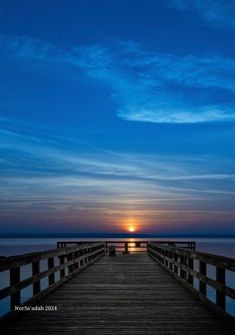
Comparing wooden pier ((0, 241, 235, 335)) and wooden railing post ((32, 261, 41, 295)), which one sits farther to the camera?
wooden railing post ((32, 261, 41, 295))

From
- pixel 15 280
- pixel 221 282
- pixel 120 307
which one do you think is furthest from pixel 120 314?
pixel 15 280

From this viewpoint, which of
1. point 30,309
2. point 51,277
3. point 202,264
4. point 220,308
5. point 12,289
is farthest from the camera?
point 51,277

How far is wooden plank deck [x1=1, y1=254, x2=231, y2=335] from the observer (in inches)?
283

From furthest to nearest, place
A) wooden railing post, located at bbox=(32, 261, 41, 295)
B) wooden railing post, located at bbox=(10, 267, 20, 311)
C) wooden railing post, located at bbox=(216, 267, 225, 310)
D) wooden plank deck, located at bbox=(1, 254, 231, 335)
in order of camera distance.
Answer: wooden railing post, located at bbox=(32, 261, 41, 295), wooden railing post, located at bbox=(216, 267, 225, 310), wooden railing post, located at bbox=(10, 267, 20, 311), wooden plank deck, located at bbox=(1, 254, 231, 335)

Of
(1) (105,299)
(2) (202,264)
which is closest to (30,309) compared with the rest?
(1) (105,299)

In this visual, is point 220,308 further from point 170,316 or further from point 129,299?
point 129,299

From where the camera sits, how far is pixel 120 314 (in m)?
8.52

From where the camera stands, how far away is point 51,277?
11766 mm

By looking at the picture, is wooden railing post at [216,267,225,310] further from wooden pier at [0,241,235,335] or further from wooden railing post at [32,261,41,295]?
wooden railing post at [32,261,41,295]

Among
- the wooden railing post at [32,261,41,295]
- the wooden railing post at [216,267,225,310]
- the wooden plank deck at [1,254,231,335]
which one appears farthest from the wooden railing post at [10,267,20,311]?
the wooden railing post at [216,267,225,310]

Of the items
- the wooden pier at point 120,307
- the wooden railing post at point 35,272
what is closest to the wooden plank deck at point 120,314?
the wooden pier at point 120,307

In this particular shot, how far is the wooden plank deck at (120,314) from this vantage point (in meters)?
7.20

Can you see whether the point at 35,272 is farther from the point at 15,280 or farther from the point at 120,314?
the point at 120,314

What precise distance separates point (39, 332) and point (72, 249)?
28.2 feet
